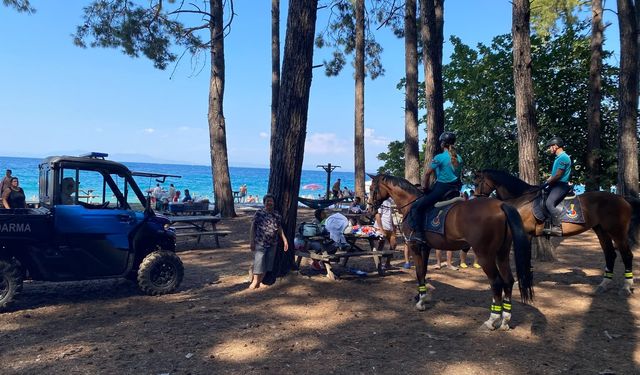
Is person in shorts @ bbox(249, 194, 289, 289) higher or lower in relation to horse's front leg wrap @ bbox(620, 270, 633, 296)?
higher

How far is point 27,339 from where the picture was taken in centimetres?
569

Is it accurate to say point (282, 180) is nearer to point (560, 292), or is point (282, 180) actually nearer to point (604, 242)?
point (560, 292)

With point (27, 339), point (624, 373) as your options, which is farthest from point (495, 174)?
point (27, 339)

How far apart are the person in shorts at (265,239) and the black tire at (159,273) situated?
139 centimetres

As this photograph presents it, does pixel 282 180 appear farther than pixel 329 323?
Yes

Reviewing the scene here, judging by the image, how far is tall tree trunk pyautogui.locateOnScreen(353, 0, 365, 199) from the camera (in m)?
21.0

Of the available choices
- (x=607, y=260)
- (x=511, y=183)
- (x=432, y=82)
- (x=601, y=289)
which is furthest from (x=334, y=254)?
(x=432, y=82)

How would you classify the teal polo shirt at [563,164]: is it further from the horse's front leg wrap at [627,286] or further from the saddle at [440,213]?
the saddle at [440,213]

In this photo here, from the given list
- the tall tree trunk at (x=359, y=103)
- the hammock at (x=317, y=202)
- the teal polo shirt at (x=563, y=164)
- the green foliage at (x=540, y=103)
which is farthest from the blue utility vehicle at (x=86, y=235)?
the green foliage at (x=540, y=103)

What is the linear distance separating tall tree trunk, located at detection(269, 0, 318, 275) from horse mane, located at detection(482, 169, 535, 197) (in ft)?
13.2

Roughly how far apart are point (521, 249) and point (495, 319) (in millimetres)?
1045

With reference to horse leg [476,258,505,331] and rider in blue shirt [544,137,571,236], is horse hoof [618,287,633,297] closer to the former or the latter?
rider in blue shirt [544,137,571,236]

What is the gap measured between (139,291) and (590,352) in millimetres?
7201

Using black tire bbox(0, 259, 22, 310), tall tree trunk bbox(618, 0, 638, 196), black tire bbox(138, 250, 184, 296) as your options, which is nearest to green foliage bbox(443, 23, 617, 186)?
tall tree trunk bbox(618, 0, 638, 196)
